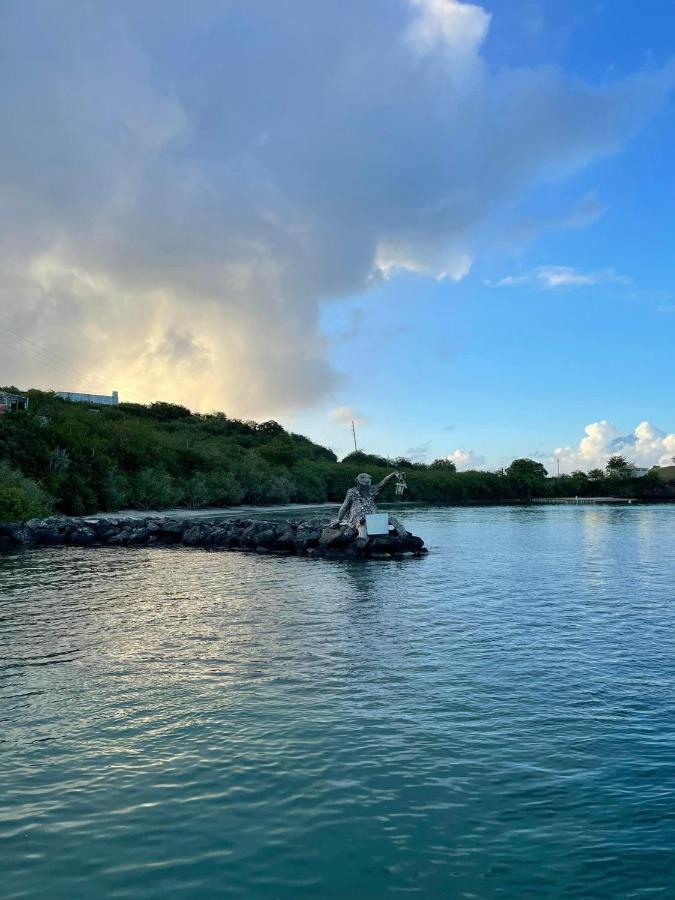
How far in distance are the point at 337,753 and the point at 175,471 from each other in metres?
90.3

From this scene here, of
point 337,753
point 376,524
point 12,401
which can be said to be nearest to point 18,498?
point 376,524

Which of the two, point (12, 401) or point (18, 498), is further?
Answer: point (12, 401)

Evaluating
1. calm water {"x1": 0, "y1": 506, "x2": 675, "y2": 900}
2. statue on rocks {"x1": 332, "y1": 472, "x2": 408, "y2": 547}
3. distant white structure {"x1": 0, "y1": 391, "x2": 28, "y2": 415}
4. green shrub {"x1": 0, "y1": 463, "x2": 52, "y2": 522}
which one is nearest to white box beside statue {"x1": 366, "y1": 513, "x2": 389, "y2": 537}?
statue on rocks {"x1": 332, "y1": 472, "x2": 408, "y2": 547}

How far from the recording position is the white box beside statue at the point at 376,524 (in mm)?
35719

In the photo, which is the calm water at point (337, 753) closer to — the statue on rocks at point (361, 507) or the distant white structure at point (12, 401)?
the statue on rocks at point (361, 507)

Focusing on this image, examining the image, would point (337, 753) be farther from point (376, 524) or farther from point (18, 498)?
point (18, 498)

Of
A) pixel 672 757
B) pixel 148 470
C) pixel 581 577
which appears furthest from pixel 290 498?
pixel 672 757

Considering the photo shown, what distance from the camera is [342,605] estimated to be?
20.2 m

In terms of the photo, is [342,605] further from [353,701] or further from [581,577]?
[581,577]

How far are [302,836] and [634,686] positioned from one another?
724 centimetres

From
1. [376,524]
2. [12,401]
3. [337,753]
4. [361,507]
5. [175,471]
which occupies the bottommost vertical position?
[337,753]

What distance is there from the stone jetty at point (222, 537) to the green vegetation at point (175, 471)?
5727mm

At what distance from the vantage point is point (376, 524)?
3581cm

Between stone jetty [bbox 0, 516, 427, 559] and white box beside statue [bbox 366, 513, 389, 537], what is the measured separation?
42 centimetres
